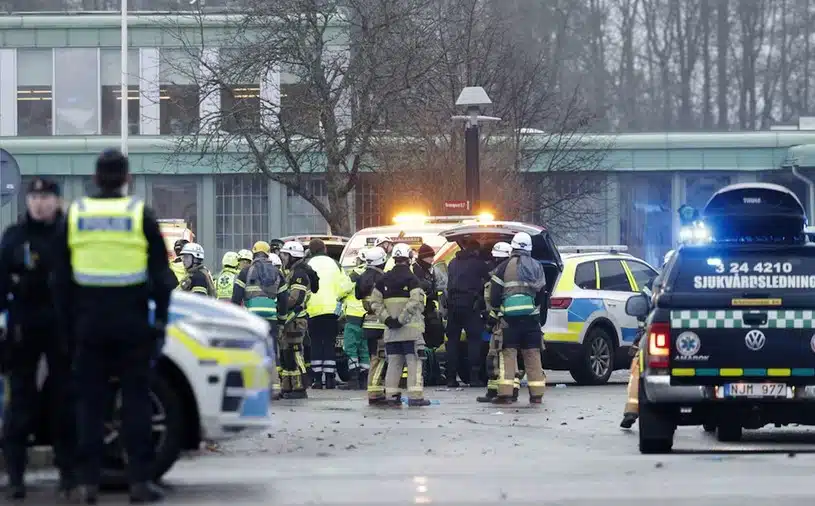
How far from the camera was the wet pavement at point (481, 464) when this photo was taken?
9805 mm

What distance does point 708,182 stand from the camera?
1917 inches

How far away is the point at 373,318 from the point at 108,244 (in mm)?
10552

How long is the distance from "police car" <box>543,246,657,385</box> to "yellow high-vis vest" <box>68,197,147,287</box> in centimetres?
1340

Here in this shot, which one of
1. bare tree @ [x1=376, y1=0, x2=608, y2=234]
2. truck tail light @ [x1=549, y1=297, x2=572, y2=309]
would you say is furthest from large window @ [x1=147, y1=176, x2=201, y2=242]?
truck tail light @ [x1=549, y1=297, x2=572, y2=309]

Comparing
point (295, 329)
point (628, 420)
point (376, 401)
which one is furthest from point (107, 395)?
point (295, 329)

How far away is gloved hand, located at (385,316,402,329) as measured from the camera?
18.4 meters

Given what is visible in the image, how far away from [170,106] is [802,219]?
35569 mm

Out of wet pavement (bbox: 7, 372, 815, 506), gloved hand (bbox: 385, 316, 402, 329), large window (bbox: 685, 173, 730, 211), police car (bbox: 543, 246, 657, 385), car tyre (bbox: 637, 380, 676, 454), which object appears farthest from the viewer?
large window (bbox: 685, 173, 730, 211)

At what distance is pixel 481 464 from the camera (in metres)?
12.1

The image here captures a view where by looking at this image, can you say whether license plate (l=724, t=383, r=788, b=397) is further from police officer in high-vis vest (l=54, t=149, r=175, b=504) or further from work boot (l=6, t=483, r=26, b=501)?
work boot (l=6, t=483, r=26, b=501)

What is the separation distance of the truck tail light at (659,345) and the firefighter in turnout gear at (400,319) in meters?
5.88

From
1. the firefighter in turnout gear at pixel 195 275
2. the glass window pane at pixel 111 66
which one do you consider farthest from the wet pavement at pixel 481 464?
the glass window pane at pixel 111 66

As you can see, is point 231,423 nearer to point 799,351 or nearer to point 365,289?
point 799,351

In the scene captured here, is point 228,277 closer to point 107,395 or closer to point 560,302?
point 560,302
